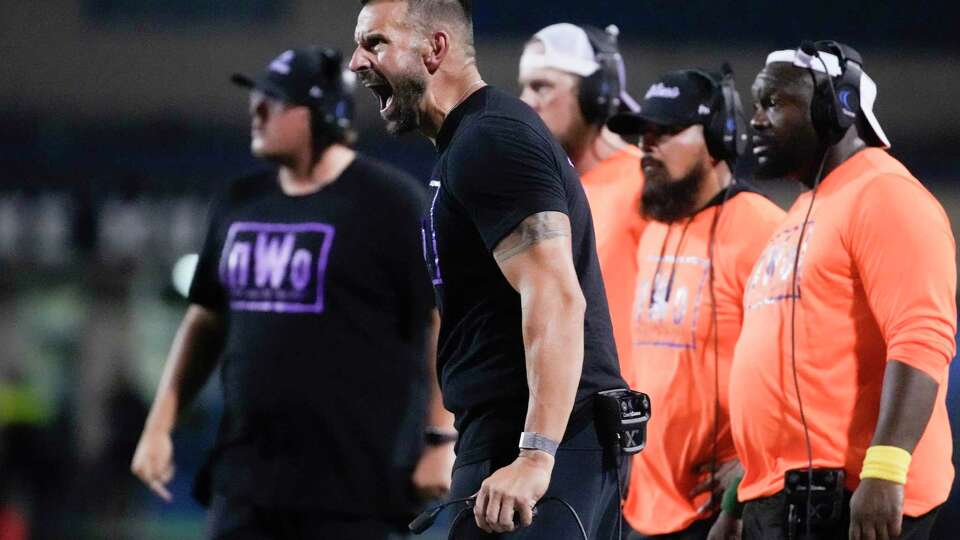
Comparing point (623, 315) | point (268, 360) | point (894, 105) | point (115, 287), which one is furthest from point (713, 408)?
point (115, 287)

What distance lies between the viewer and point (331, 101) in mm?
4895

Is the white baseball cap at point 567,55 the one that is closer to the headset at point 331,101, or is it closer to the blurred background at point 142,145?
the headset at point 331,101

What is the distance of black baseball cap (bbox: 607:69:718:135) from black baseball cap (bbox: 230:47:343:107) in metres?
0.99

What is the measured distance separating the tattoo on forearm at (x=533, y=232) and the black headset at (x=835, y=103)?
1.17 metres

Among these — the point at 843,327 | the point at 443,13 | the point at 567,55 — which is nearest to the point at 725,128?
the point at 567,55

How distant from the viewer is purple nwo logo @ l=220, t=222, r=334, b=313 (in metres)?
4.57

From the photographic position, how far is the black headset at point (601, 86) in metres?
4.95

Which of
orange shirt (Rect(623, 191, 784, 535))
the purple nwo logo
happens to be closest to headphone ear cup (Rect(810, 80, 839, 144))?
orange shirt (Rect(623, 191, 784, 535))

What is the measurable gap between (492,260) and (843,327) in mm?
1014

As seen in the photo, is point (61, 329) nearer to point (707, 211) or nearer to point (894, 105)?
point (894, 105)

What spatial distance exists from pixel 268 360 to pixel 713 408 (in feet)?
4.38

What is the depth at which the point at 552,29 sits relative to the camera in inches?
199

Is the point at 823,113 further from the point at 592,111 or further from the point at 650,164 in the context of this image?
the point at 592,111

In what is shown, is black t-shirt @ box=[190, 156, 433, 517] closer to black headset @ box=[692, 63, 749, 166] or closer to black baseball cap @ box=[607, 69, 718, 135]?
black baseball cap @ box=[607, 69, 718, 135]
